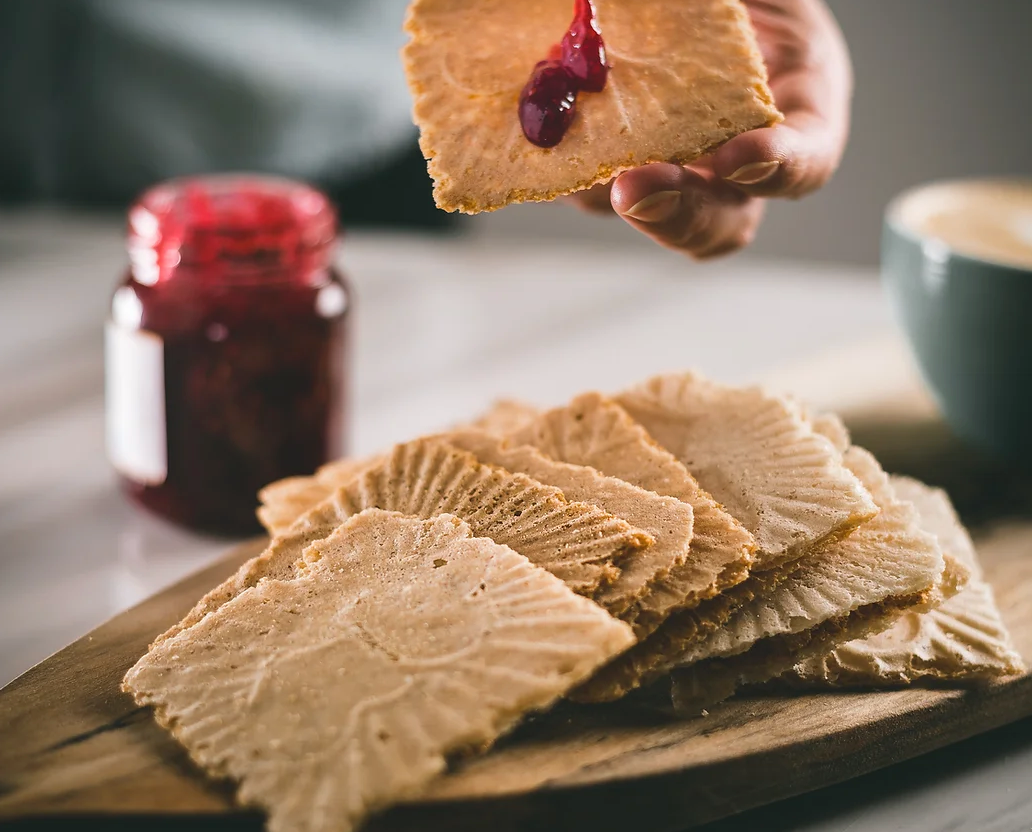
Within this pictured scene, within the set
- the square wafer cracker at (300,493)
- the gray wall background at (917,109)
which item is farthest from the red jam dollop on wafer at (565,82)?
the gray wall background at (917,109)

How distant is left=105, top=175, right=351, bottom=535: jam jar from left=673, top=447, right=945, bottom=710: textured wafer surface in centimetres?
92

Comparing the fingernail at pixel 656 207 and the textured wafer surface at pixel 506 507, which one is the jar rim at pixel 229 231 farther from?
the fingernail at pixel 656 207

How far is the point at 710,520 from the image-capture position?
1.38 metres

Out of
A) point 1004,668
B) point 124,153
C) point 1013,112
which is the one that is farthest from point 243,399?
point 1013,112

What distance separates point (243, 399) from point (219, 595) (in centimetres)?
54

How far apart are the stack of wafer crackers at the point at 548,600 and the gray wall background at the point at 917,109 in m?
2.72

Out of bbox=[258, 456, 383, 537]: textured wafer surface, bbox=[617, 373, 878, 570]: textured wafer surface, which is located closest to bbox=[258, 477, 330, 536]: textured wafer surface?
A: bbox=[258, 456, 383, 537]: textured wafer surface

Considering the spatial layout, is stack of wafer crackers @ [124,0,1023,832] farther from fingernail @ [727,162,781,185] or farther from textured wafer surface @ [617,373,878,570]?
fingernail @ [727,162,781,185]

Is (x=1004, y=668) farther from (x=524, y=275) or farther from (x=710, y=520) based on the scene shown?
(x=524, y=275)

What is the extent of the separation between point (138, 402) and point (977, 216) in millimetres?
1796

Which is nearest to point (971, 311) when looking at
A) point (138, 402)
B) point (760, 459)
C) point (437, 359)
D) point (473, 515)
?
point (760, 459)

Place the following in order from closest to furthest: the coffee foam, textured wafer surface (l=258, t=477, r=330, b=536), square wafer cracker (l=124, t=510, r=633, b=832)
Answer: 1. square wafer cracker (l=124, t=510, r=633, b=832)
2. textured wafer surface (l=258, t=477, r=330, b=536)
3. the coffee foam

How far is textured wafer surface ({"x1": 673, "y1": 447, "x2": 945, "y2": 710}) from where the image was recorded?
133 cm

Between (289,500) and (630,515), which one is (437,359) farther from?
(630,515)
